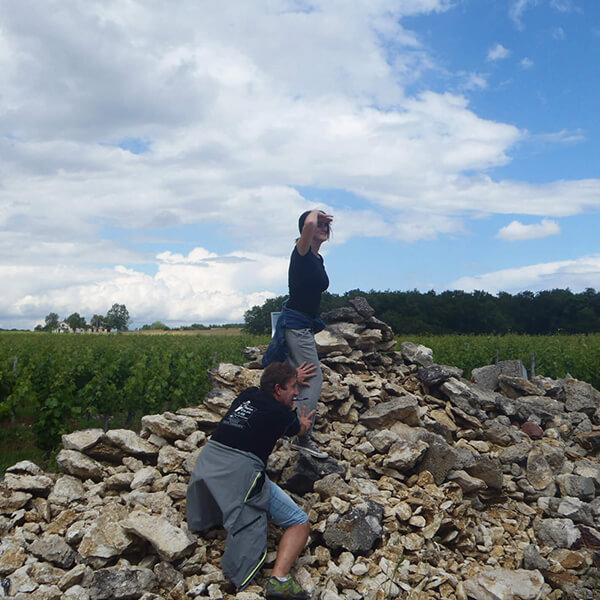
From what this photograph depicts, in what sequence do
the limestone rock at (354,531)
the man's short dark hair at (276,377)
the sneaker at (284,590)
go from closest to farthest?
1. the sneaker at (284,590)
2. the man's short dark hair at (276,377)
3. the limestone rock at (354,531)

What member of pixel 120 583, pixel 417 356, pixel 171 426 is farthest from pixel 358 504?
pixel 417 356

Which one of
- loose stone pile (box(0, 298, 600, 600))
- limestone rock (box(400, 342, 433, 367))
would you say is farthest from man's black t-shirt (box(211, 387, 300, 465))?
limestone rock (box(400, 342, 433, 367))

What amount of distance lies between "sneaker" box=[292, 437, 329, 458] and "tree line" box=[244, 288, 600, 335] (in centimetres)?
3143

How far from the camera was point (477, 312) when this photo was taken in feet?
146

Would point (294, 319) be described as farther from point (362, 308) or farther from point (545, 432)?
point (545, 432)

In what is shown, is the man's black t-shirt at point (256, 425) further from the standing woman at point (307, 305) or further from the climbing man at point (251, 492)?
the standing woman at point (307, 305)

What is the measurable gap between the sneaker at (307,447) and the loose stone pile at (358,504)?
0.42ft

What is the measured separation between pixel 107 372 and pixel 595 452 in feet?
30.6

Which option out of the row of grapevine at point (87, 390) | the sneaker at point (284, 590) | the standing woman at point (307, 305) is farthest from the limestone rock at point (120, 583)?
the row of grapevine at point (87, 390)

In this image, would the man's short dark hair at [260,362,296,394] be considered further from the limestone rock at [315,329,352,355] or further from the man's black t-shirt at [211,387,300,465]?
the limestone rock at [315,329,352,355]

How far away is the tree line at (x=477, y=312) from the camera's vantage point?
41938 millimetres

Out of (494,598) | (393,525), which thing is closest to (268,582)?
(393,525)

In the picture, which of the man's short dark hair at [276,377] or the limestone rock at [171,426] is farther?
the limestone rock at [171,426]

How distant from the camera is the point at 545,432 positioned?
9.30m
